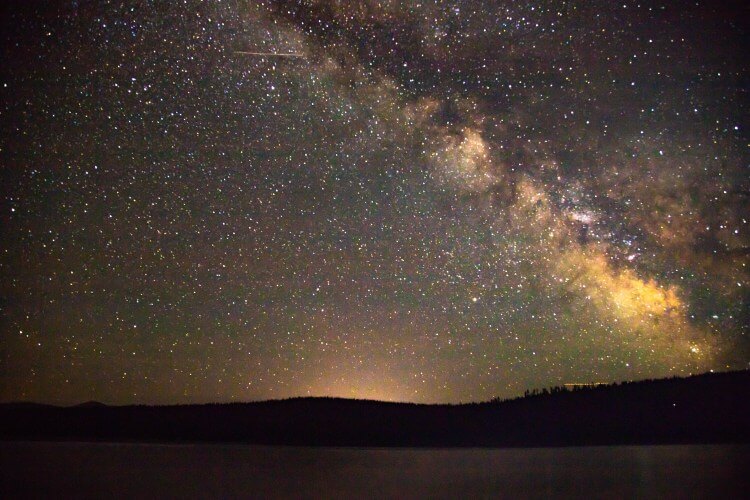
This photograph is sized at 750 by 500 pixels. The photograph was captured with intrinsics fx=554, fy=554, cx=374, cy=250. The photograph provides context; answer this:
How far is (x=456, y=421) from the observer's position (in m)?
30.4

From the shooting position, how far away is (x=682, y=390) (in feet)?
103

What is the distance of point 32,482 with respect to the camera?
9695 millimetres

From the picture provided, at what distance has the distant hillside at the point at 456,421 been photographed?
28.0 meters

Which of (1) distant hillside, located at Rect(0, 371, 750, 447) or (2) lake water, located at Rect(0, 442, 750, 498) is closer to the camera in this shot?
(2) lake water, located at Rect(0, 442, 750, 498)

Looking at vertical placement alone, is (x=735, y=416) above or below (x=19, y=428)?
above

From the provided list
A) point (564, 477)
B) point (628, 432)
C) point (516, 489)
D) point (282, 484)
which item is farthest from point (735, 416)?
point (282, 484)

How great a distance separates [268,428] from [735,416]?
25.8 m

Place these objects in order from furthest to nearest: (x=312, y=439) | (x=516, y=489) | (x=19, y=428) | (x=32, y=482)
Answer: (x=19, y=428) < (x=312, y=439) < (x=32, y=482) < (x=516, y=489)

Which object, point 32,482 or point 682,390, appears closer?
point 32,482

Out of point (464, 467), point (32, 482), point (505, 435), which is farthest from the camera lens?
point (505, 435)

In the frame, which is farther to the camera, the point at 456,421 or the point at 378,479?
the point at 456,421

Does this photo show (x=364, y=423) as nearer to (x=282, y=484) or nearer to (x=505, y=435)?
(x=505, y=435)

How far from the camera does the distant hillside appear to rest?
1102 inches

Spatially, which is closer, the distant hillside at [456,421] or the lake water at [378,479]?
the lake water at [378,479]
